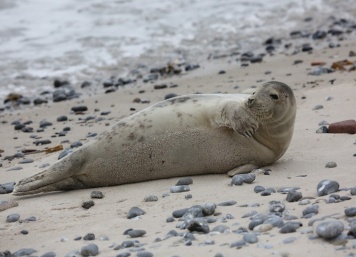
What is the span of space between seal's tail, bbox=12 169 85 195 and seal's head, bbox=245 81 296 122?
4.22 feet

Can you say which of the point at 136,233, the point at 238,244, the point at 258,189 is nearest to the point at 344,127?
the point at 258,189

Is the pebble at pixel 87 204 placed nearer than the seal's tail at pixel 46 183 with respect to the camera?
Yes

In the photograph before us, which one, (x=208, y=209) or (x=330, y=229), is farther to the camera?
(x=208, y=209)

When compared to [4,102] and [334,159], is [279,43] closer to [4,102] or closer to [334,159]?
[4,102]

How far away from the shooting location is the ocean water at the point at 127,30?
12.0 m

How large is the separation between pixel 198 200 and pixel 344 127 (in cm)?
176

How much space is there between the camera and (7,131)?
8320 mm

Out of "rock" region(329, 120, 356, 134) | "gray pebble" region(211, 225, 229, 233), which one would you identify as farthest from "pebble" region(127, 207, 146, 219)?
"rock" region(329, 120, 356, 134)

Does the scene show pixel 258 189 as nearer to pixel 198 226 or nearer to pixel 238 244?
pixel 198 226

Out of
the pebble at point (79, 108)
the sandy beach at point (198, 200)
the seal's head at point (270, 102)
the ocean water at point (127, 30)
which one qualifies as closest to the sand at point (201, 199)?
the sandy beach at point (198, 200)

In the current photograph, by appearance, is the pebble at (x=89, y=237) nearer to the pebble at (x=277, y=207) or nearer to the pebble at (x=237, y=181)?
the pebble at (x=277, y=207)

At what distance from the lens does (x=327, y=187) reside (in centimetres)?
441

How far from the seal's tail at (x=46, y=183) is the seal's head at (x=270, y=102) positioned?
129 centimetres

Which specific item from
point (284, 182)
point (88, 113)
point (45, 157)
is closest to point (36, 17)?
point (88, 113)
